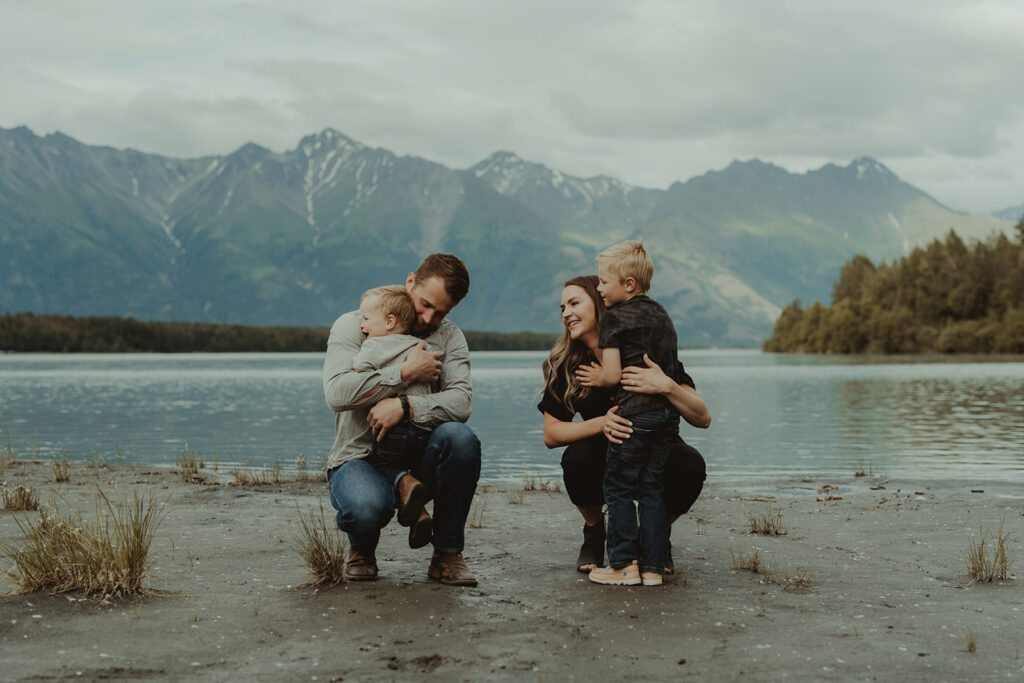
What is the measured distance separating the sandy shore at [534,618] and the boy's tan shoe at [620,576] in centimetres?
10

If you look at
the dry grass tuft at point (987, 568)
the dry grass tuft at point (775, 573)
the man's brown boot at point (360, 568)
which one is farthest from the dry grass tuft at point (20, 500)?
the dry grass tuft at point (987, 568)

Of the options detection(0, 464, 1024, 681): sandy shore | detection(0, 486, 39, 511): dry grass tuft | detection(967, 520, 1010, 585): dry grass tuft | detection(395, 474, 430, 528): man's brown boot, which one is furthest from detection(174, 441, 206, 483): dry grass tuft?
detection(967, 520, 1010, 585): dry grass tuft

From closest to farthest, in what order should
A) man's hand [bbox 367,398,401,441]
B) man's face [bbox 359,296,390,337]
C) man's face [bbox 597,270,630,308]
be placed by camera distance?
man's hand [bbox 367,398,401,441] < man's face [bbox 597,270,630,308] < man's face [bbox 359,296,390,337]

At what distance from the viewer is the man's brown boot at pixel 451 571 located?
660cm

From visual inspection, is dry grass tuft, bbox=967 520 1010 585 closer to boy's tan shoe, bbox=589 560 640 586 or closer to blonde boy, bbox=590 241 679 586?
blonde boy, bbox=590 241 679 586

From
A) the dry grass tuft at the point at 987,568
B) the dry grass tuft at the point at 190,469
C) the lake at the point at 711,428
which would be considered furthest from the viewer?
the lake at the point at 711,428

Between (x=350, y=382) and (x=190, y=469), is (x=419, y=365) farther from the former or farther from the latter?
(x=190, y=469)

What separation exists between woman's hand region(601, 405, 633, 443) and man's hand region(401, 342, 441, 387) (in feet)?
4.01

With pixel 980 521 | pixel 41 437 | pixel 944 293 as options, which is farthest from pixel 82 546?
pixel 944 293

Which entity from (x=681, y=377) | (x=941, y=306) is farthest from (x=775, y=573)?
(x=941, y=306)

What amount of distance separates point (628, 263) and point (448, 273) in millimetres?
1203

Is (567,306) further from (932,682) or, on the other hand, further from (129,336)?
(129,336)

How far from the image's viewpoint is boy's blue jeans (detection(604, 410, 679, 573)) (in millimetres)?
6559

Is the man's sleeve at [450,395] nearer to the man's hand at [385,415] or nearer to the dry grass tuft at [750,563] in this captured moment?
the man's hand at [385,415]
